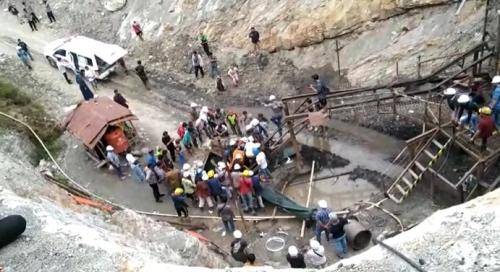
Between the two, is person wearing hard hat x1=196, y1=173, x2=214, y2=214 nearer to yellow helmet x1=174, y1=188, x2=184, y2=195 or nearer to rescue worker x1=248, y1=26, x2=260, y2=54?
yellow helmet x1=174, y1=188, x2=184, y2=195

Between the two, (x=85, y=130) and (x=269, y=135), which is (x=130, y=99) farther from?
(x=269, y=135)

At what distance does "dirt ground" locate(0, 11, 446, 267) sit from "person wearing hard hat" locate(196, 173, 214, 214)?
0.28 metres

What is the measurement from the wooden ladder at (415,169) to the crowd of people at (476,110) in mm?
723

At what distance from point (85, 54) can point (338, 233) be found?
618 inches

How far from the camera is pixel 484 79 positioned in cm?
1775

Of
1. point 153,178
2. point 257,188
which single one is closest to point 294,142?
point 257,188

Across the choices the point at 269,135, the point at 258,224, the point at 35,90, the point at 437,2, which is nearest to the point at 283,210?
the point at 258,224

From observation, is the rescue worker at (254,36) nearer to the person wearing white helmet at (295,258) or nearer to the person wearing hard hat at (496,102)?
the person wearing hard hat at (496,102)

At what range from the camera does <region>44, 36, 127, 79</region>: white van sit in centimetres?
2627

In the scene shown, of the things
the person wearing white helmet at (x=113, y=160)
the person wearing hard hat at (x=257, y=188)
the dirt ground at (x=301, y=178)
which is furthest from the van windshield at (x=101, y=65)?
the person wearing hard hat at (x=257, y=188)

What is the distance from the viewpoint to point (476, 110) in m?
15.9

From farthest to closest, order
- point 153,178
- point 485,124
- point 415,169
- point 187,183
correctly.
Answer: point 153,178
point 187,183
point 415,169
point 485,124

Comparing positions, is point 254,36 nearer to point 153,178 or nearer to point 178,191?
point 153,178

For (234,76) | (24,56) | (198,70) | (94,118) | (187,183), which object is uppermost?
(24,56)
